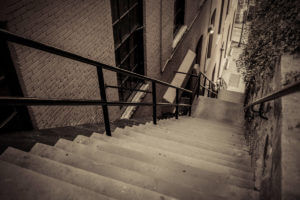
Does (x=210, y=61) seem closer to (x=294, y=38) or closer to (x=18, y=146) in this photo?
(x=294, y=38)

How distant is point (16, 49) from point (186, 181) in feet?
7.34

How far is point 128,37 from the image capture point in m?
4.89

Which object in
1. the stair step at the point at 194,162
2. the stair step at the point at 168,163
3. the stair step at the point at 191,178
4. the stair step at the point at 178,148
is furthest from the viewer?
the stair step at the point at 178,148

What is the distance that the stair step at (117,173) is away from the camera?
194 centimetres

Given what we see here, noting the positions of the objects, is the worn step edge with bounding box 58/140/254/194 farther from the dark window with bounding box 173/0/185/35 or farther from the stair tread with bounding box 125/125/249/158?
the dark window with bounding box 173/0/185/35

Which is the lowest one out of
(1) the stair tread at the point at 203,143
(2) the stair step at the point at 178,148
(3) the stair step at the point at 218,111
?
(3) the stair step at the point at 218,111

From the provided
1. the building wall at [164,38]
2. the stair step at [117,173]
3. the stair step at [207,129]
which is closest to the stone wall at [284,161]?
the stair step at [117,173]

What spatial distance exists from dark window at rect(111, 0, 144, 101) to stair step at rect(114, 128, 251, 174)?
194cm

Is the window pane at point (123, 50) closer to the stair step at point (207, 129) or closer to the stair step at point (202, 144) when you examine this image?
the stair step at point (207, 129)

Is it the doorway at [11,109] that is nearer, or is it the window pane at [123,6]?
the doorway at [11,109]

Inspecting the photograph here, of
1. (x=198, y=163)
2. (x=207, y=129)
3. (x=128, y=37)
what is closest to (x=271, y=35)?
(x=207, y=129)

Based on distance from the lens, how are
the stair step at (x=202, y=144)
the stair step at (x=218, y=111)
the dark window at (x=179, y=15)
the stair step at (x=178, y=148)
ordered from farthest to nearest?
the dark window at (x=179, y=15)
the stair step at (x=218, y=111)
the stair step at (x=202, y=144)
the stair step at (x=178, y=148)

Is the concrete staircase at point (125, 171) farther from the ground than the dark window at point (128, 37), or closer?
closer

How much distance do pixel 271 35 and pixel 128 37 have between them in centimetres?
305
